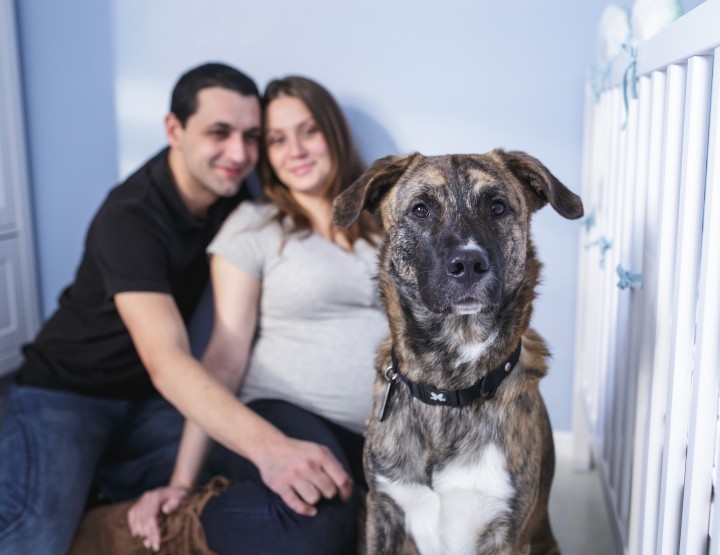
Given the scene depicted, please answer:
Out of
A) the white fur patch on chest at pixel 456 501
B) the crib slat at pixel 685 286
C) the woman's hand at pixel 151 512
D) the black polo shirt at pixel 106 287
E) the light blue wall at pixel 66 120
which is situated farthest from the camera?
the light blue wall at pixel 66 120

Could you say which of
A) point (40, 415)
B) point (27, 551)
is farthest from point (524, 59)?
point (27, 551)

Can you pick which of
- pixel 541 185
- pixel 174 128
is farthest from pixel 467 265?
pixel 174 128

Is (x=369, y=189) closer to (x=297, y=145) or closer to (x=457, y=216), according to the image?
(x=457, y=216)

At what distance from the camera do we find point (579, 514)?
2.09 m

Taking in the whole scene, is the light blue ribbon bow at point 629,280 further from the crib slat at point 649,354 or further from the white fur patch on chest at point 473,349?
the white fur patch on chest at point 473,349

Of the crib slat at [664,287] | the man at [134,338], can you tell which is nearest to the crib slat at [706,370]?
the crib slat at [664,287]

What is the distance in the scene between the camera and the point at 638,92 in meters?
1.43

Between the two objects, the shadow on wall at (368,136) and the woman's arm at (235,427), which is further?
the shadow on wall at (368,136)

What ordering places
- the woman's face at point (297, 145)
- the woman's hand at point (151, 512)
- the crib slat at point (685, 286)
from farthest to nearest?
the woman's face at point (297, 145) < the woman's hand at point (151, 512) < the crib slat at point (685, 286)

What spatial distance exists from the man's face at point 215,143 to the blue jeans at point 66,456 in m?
0.64

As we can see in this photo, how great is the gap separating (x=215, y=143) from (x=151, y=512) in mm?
956

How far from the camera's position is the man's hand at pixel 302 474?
1.57 metres

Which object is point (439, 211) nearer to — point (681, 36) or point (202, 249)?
point (681, 36)

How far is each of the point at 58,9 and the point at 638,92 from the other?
1785 millimetres
